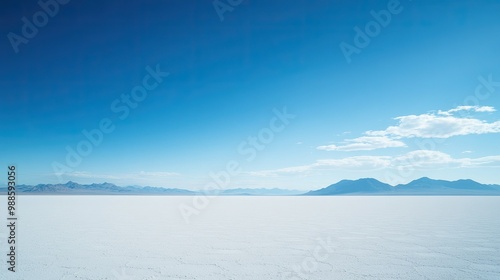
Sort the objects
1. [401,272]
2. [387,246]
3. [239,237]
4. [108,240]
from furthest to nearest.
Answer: [239,237] < [108,240] < [387,246] < [401,272]

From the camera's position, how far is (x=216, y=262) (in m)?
5.22

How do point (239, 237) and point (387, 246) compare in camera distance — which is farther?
point (239, 237)

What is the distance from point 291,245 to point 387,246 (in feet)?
7.02

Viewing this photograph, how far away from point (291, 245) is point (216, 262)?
84.8 inches

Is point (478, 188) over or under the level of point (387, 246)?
under

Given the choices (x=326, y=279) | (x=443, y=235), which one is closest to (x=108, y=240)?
(x=326, y=279)

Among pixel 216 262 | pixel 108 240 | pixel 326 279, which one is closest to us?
pixel 326 279

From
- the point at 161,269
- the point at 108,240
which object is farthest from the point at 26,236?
the point at 161,269

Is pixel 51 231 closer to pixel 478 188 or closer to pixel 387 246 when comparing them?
pixel 387 246

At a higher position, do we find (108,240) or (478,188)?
(108,240)

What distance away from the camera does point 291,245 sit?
6688mm

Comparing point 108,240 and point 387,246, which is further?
point 108,240

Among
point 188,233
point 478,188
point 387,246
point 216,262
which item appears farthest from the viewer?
point 478,188

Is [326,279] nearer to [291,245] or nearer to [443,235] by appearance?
[291,245]
